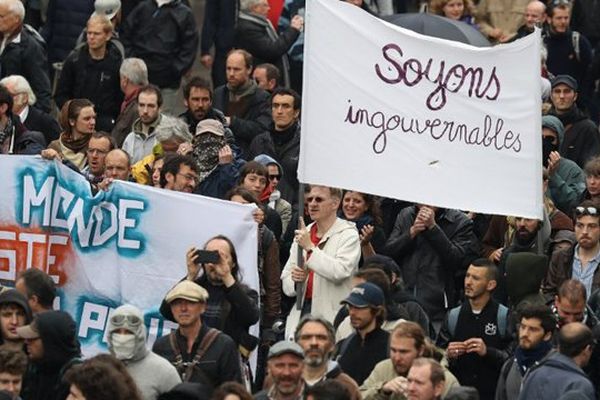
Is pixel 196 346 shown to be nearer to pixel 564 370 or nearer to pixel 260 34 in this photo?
pixel 564 370

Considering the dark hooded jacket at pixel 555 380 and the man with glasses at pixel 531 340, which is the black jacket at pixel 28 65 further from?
the dark hooded jacket at pixel 555 380

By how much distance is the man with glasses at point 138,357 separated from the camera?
14.8m

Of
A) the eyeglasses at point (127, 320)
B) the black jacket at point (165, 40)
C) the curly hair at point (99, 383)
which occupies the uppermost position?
the black jacket at point (165, 40)

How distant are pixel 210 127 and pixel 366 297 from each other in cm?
399

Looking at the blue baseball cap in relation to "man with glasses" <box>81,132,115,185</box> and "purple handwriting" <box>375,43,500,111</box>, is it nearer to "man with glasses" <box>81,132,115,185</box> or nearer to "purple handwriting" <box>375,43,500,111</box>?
"purple handwriting" <box>375,43,500,111</box>

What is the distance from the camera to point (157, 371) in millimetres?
14883

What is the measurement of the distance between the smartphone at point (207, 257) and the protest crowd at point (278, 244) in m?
0.02

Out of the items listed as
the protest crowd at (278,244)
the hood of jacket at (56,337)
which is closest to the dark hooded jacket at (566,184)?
the protest crowd at (278,244)

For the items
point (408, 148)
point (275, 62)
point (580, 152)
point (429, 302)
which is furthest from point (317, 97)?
point (275, 62)

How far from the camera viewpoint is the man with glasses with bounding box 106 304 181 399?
A: 14.8 m

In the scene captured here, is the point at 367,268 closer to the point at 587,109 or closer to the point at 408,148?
the point at 408,148

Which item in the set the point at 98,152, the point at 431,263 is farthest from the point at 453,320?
the point at 98,152

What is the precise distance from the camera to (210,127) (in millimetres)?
19469

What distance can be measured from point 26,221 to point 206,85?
3.50m
